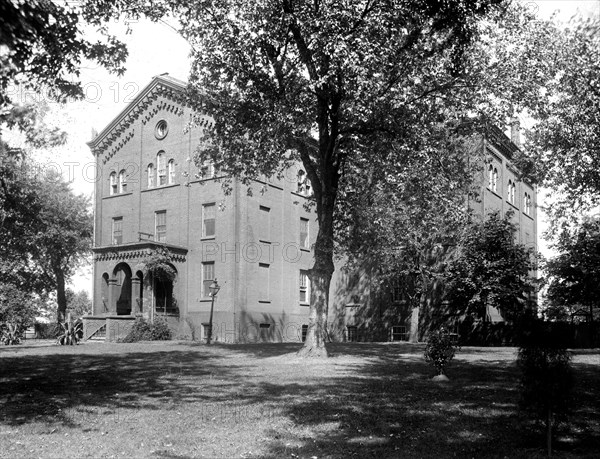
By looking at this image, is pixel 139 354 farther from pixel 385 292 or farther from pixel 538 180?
pixel 385 292

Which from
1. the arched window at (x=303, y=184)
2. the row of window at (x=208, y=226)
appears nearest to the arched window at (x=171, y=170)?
the row of window at (x=208, y=226)

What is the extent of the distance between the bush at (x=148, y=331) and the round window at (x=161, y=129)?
40.5 ft

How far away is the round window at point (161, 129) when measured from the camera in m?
40.5

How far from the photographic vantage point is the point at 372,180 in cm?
2314

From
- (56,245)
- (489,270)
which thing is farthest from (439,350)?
(56,245)

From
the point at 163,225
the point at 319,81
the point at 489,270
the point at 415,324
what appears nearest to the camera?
the point at 319,81

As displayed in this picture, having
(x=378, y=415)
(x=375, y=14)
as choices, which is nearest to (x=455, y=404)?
(x=378, y=415)

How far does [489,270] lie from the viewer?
32.5 meters

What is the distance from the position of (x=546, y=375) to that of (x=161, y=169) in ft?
117

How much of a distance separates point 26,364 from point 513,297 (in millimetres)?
24112

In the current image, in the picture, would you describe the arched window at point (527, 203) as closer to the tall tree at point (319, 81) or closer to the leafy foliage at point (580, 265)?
the leafy foliage at point (580, 265)

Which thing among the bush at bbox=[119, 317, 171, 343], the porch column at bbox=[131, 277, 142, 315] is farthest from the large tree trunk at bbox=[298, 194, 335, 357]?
the porch column at bbox=[131, 277, 142, 315]

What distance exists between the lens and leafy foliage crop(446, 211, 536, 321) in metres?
32.5

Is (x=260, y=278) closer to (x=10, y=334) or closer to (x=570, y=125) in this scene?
(x=10, y=334)
